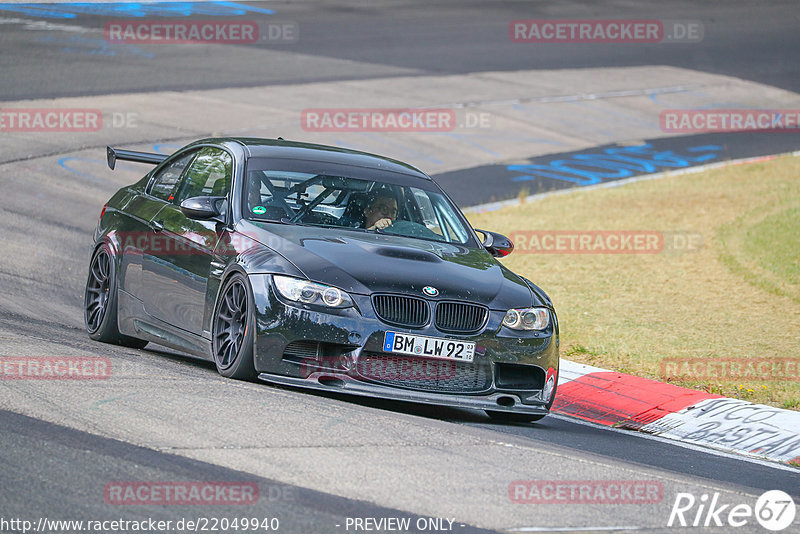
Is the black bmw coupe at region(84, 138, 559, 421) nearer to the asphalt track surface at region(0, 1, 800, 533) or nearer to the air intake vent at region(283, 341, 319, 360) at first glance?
the air intake vent at region(283, 341, 319, 360)

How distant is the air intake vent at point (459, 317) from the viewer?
7543 mm

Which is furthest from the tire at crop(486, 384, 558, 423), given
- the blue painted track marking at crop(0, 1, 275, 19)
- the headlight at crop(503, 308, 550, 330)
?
the blue painted track marking at crop(0, 1, 275, 19)

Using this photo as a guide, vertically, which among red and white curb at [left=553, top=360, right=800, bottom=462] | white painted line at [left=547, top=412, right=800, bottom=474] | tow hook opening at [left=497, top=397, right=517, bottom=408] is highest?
tow hook opening at [left=497, top=397, right=517, bottom=408]

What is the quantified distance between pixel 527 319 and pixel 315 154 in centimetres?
213

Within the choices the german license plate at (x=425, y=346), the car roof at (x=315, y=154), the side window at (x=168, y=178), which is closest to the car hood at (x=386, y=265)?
the german license plate at (x=425, y=346)

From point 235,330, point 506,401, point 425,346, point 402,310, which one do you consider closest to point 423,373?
point 425,346

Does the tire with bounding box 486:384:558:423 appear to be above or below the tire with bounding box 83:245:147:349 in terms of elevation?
below

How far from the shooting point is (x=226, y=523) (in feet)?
16.2

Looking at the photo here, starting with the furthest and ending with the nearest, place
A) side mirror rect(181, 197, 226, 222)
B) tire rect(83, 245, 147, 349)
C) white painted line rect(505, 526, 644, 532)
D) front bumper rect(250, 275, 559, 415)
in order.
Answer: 1. tire rect(83, 245, 147, 349)
2. side mirror rect(181, 197, 226, 222)
3. front bumper rect(250, 275, 559, 415)
4. white painted line rect(505, 526, 644, 532)

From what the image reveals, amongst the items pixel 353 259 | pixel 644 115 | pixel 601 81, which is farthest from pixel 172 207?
pixel 601 81

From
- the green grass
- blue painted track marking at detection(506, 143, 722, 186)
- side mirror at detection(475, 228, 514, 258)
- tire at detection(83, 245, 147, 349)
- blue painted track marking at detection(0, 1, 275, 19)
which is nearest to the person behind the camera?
side mirror at detection(475, 228, 514, 258)

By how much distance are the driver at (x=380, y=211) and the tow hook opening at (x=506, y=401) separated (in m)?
1.56

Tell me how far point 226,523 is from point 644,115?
2292cm

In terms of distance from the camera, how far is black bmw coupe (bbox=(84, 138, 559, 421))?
7406 millimetres
